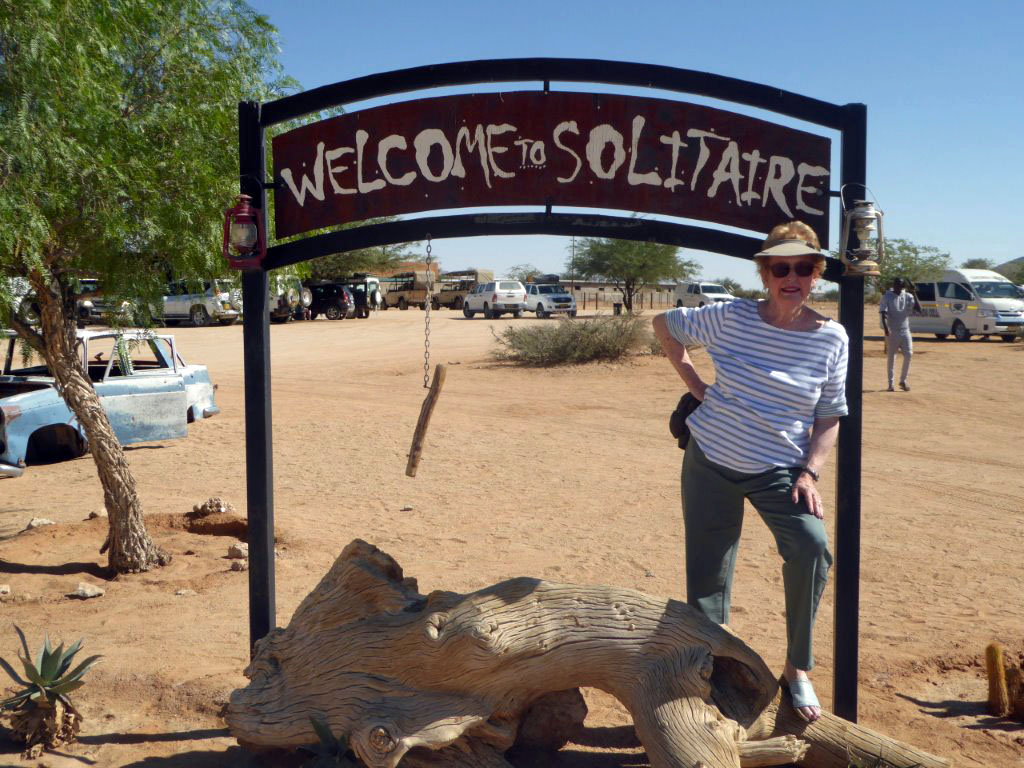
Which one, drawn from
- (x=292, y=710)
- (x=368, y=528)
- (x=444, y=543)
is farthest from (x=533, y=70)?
(x=368, y=528)

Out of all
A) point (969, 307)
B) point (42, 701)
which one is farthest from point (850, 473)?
point (969, 307)

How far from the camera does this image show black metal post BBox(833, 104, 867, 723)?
11.8 feet

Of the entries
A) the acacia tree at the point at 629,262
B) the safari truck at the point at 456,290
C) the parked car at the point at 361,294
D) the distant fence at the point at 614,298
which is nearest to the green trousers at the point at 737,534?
the parked car at the point at 361,294

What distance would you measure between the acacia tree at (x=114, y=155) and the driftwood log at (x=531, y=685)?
8.96 feet

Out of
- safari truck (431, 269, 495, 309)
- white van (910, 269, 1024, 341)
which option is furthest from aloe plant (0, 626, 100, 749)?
safari truck (431, 269, 495, 309)

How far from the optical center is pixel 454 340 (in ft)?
91.2

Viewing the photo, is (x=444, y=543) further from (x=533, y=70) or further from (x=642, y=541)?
(x=533, y=70)

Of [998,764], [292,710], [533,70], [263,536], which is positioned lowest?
[998,764]

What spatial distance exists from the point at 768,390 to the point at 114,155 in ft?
12.6

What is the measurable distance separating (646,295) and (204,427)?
62.3 m

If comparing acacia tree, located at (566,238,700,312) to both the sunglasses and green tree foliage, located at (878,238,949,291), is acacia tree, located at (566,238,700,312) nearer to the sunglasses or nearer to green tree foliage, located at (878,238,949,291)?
green tree foliage, located at (878,238,949,291)

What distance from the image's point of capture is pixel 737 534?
3307 millimetres

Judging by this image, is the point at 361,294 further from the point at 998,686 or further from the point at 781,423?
the point at 781,423

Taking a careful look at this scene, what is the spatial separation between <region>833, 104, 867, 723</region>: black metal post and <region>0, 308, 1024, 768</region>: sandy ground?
0.46 meters
